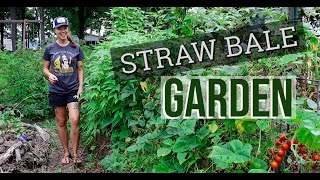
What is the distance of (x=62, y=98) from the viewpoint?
14.8 ft

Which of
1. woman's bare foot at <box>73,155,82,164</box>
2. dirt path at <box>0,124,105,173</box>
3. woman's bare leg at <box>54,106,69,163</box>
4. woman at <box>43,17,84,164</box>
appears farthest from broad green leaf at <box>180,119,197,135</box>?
woman's bare leg at <box>54,106,69,163</box>

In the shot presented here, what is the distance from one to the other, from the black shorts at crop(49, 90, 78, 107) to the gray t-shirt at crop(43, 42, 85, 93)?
36 mm

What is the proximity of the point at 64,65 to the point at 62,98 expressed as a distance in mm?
342

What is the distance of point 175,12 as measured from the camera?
12.9ft

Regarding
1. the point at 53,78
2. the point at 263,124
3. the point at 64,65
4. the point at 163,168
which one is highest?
the point at 64,65

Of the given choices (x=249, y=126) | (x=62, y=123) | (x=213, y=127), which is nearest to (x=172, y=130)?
(x=213, y=127)

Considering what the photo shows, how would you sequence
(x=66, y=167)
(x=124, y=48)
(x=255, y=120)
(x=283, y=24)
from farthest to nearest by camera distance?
(x=66, y=167) < (x=124, y=48) < (x=283, y=24) < (x=255, y=120)

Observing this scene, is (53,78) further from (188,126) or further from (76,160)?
(188,126)

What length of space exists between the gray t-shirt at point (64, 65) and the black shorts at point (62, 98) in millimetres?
36

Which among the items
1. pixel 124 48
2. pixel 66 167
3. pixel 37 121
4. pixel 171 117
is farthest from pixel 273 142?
pixel 37 121

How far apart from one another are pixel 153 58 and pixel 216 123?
1.26 metres

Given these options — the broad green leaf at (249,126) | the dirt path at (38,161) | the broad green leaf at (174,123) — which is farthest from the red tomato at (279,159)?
the dirt path at (38,161)

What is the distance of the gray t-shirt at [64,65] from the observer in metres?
4.41
